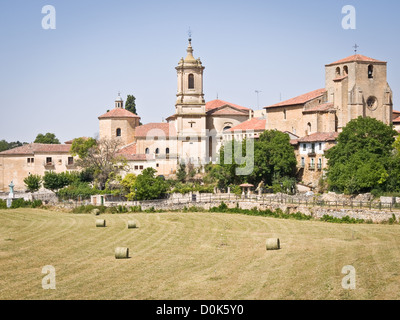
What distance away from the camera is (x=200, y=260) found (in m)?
26.5

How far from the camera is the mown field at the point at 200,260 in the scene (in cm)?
2053

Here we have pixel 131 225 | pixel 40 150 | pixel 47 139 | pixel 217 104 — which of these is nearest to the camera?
pixel 131 225

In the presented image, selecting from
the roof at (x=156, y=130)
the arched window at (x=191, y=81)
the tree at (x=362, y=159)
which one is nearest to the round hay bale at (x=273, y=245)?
the tree at (x=362, y=159)

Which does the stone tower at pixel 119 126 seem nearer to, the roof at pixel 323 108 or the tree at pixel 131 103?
the tree at pixel 131 103

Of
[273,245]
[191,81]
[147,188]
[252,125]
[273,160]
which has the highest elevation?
[191,81]

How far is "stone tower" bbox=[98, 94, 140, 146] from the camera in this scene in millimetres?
74938

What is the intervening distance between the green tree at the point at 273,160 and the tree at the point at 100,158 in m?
14.6

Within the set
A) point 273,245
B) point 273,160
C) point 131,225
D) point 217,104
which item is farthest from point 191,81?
point 273,245

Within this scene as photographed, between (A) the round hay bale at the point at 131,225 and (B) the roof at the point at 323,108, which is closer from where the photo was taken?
(A) the round hay bale at the point at 131,225

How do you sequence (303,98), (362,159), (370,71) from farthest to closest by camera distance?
(303,98) → (370,71) → (362,159)

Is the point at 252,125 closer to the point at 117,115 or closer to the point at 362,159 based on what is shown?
the point at 117,115

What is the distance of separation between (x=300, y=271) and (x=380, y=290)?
12.2 ft

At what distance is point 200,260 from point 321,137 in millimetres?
33893
